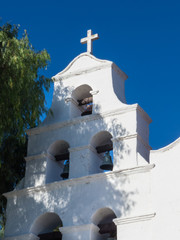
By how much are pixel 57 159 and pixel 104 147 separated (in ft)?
4.63

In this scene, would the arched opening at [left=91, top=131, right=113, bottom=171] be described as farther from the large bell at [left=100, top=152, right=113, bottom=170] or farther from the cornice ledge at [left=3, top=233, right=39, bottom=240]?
the cornice ledge at [left=3, top=233, right=39, bottom=240]

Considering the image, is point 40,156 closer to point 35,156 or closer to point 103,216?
point 35,156

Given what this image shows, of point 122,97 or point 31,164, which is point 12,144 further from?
point 122,97

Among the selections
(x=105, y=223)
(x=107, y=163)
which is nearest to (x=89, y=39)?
(x=107, y=163)

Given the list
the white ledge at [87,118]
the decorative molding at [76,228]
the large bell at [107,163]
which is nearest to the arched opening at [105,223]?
the decorative molding at [76,228]

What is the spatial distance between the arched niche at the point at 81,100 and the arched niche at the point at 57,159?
37.3 inches

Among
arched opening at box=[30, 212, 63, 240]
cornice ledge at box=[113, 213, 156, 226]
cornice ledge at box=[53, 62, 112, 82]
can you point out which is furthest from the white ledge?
cornice ledge at box=[113, 213, 156, 226]

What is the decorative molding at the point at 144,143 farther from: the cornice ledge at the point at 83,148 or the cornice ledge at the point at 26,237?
the cornice ledge at the point at 26,237

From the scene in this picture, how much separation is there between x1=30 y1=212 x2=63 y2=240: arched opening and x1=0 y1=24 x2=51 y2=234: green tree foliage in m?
2.08

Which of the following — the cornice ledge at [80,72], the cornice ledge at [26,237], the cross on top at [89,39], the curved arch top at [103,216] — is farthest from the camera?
the cross on top at [89,39]

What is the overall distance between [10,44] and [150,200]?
528cm

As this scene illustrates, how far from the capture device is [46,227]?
1653cm

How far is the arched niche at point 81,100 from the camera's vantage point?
17.8m

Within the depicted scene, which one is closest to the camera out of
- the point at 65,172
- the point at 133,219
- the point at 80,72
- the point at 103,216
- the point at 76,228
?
the point at 133,219
